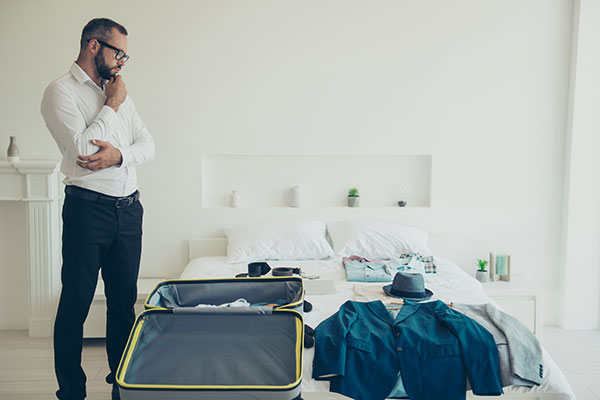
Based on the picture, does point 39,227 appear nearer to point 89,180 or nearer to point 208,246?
point 208,246

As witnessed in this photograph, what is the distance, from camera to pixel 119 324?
252cm

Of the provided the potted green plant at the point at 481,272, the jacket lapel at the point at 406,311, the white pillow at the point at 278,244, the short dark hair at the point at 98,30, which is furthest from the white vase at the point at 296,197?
the short dark hair at the point at 98,30

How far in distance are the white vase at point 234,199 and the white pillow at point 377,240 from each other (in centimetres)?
75

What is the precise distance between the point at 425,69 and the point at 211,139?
158 centimetres

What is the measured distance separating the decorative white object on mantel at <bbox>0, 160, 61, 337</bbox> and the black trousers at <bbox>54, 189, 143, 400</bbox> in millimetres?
1341

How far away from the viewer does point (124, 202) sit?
2408 millimetres

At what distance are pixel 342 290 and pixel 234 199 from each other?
1.33 meters

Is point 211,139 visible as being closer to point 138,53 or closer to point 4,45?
point 138,53

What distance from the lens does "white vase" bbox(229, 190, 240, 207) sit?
3.98 meters

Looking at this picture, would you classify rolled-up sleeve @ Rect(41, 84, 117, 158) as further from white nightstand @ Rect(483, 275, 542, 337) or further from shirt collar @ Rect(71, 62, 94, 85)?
white nightstand @ Rect(483, 275, 542, 337)

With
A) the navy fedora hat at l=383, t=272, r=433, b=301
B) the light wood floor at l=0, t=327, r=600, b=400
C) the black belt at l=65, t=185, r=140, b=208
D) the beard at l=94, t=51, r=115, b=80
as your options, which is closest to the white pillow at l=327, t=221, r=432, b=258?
the navy fedora hat at l=383, t=272, r=433, b=301

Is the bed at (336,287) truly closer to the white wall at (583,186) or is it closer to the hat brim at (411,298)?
the hat brim at (411,298)

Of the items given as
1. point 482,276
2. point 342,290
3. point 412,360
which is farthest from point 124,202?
point 482,276

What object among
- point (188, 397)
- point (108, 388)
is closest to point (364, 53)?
point (108, 388)
